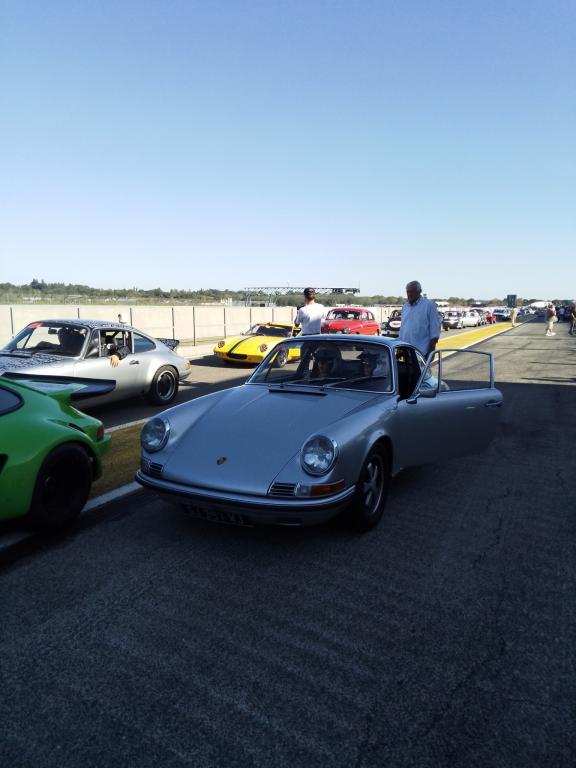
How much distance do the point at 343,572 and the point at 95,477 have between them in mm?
2075

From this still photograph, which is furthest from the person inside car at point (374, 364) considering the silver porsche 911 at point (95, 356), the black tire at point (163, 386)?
the black tire at point (163, 386)

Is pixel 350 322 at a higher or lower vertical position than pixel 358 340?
higher

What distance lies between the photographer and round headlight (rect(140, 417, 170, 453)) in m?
4.23

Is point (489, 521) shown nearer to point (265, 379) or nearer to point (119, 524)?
point (265, 379)

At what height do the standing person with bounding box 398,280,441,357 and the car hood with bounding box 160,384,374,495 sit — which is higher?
the standing person with bounding box 398,280,441,357

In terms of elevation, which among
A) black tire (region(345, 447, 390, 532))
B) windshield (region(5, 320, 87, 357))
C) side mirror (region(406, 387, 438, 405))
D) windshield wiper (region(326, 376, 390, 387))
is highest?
windshield (region(5, 320, 87, 357))

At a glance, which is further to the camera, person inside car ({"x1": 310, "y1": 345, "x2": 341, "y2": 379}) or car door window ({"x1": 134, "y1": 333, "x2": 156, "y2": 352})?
car door window ({"x1": 134, "y1": 333, "x2": 156, "y2": 352})

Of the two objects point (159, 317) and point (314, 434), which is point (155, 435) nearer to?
point (314, 434)

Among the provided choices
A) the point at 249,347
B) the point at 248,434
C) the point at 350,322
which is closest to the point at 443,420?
the point at 248,434

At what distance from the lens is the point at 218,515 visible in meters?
3.71

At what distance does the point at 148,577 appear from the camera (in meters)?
3.46

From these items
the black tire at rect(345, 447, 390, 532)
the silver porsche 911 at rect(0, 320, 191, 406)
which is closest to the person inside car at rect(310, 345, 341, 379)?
the black tire at rect(345, 447, 390, 532)

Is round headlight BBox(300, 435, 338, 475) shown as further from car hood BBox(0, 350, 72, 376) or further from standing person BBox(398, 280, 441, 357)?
car hood BBox(0, 350, 72, 376)

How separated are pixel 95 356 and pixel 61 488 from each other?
4569 millimetres
